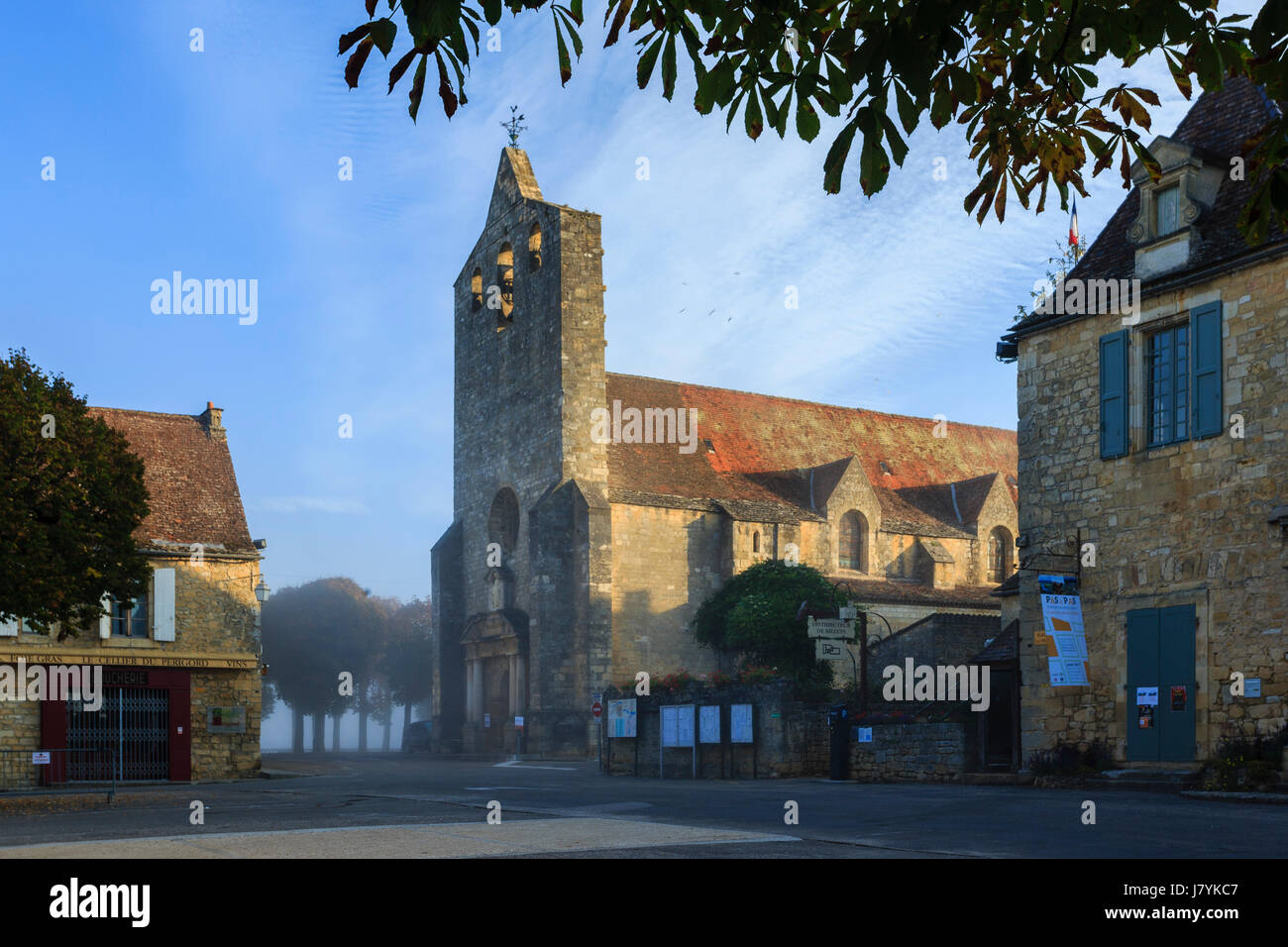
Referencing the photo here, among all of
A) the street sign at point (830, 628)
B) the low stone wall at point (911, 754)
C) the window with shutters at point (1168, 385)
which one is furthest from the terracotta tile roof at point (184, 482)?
the window with shutters at point (1168, 385)

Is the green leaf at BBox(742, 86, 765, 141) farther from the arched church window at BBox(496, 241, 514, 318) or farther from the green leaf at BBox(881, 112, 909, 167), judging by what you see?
the arched church window at BBox(496, 241, 514, 318)

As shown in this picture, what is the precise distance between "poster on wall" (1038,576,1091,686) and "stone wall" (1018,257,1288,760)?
0.55 ft

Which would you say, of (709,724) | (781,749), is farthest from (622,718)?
(781,749)

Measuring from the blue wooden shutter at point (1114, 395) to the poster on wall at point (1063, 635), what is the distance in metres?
2.10

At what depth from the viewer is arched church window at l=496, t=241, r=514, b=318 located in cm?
4700

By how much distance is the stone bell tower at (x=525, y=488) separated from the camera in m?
41.6

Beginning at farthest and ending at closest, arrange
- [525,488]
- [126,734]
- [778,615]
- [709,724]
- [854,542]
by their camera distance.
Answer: [854,542] < [525,488] < [778,615] < [126,734] < [709,724]

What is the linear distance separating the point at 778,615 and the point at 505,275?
17.3 m

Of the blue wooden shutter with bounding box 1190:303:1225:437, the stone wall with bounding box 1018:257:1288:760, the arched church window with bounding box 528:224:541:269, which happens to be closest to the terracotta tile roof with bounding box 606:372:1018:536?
the arched church window with bounding box 528:224:541:269

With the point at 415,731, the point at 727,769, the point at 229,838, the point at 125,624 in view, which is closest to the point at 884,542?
the point at 415,731

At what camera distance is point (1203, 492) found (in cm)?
1766

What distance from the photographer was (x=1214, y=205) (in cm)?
1875

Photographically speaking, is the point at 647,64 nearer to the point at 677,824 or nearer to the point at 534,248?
the point at 677,824
